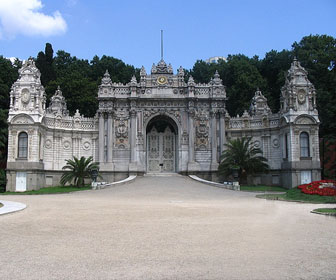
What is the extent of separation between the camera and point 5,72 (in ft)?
173

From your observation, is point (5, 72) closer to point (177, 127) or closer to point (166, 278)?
point (177, 127)

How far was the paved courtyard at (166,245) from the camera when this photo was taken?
7379 millimetres

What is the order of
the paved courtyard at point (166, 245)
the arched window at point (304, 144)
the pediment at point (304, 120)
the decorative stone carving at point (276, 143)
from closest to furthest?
the paved courtyard at point (166, 245), the arched window at point (304, 144), the pediment at point (304, 120), the decorative stone carving at point (276, 143)

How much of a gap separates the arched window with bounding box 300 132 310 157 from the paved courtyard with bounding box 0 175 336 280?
70.6 feet

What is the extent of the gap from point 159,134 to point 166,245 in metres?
34.2

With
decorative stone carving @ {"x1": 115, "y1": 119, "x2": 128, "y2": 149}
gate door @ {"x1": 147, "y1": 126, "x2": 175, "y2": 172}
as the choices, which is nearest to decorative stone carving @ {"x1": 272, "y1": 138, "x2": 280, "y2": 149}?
gate door @ {"x1": 147, "y1": 126, "x2": 175, "y2": 172}

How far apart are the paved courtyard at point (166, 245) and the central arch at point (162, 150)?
26835 mm

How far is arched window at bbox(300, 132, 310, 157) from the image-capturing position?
3638 centimetres

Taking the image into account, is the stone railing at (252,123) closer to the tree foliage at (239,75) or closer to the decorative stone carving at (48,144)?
the tree foliage at (239,75)

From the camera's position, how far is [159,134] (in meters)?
43.6

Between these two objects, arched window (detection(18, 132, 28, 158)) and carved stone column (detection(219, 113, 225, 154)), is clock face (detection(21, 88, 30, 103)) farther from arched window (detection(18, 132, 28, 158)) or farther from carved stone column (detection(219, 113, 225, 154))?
carved stone column (detection(219, 113, 225, 154))

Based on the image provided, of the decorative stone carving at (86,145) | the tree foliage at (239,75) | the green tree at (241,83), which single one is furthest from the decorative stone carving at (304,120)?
the decorative stone carving at (86,145)

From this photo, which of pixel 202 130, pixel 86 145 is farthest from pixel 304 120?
pixel 86 145

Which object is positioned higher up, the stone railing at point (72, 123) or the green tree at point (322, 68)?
the green tree at point (322, 68)
